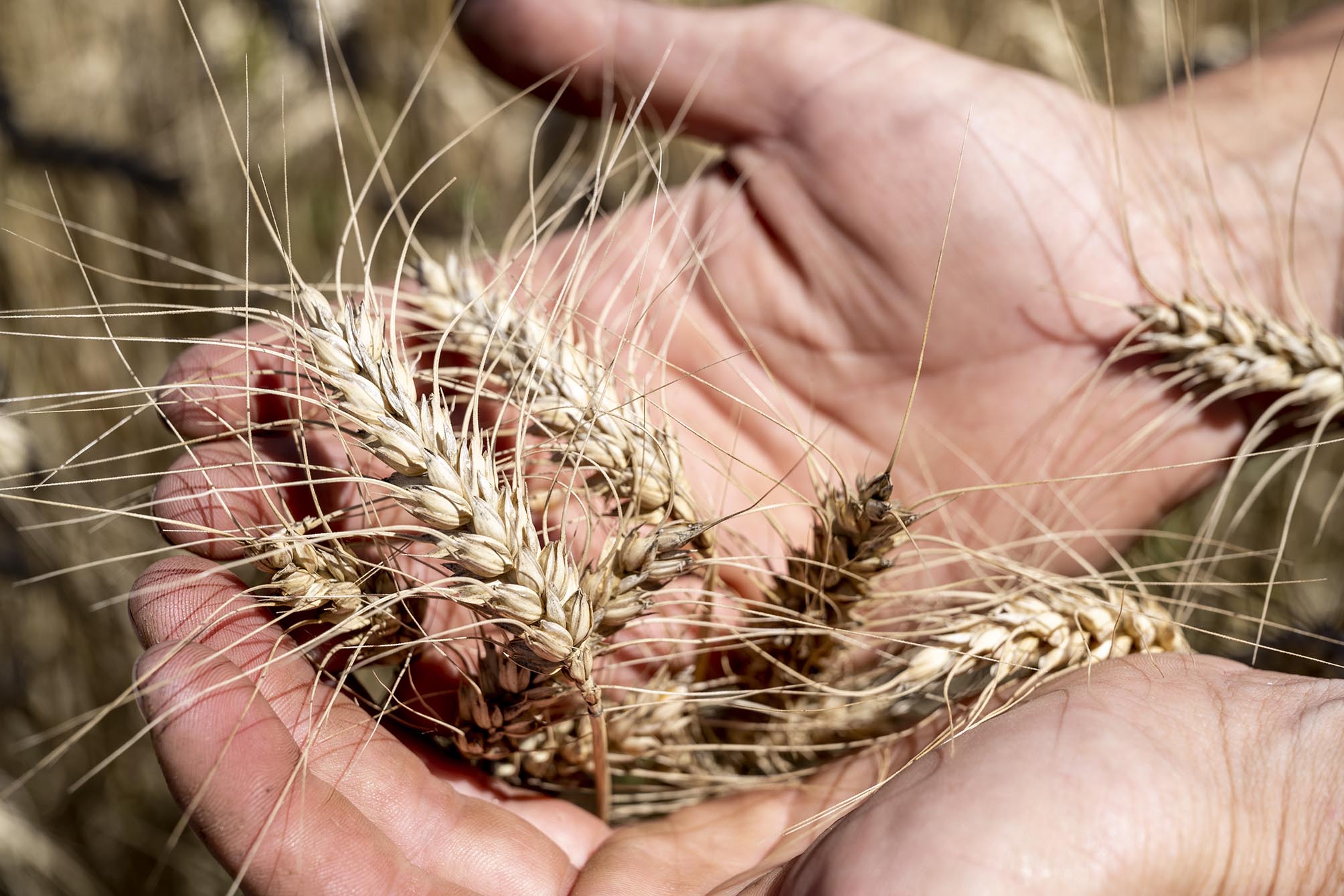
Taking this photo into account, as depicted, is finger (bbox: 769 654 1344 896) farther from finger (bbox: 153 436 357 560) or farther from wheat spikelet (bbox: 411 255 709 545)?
finger (bbox: 153 436 357 560)

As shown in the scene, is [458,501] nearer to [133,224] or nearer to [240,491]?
[240,491]

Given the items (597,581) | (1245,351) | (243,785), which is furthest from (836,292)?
(243,785)

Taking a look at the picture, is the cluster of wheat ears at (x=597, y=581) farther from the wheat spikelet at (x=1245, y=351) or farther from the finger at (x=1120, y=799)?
the finger at (x=1120, y=799)

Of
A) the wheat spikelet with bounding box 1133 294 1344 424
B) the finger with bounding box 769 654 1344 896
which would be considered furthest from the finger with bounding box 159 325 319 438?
the wheat spikelet with bounding box 1133 294 1344 424

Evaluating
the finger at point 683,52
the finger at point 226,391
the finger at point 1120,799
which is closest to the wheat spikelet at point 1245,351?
the finger at point 1120,799

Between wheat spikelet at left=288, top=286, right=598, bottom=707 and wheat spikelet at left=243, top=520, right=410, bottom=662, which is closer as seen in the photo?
wheat spikelet at left=288, top=286, right=598, bottom=707

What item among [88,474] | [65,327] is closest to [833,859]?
[88,474]
